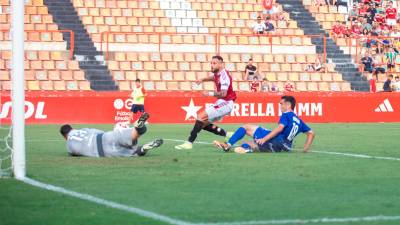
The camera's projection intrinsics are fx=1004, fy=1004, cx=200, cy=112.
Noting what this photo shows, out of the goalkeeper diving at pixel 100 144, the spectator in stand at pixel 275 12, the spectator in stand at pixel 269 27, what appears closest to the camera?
the goalkeeper diving at pixel 100 144

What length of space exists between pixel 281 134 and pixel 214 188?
5.90 meters

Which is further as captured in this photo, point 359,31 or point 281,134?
point 359,31

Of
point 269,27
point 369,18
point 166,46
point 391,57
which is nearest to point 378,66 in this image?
point 391,57

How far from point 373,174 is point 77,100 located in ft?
66.6

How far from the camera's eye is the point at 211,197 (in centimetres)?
1026

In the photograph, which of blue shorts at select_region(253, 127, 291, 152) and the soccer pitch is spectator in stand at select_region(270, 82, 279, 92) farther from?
blue shorts at select_region(253, 127, 291, 152)

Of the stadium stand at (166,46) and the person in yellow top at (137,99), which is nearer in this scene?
the person in yellow top at (137,99)

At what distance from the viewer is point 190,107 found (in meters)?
33.6

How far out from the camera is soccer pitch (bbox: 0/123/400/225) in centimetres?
893

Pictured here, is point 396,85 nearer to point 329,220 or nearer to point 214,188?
point 214,188

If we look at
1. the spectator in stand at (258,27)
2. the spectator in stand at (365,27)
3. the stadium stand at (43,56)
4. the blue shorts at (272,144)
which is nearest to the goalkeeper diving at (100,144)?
the blue shorts at (272,144)

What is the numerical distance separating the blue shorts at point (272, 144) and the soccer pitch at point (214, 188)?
0.32 m

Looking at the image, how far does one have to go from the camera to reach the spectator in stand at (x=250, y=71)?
126ft

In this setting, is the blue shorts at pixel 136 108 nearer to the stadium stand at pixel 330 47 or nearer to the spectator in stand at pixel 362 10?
the stadium stand at pixel 330 47
